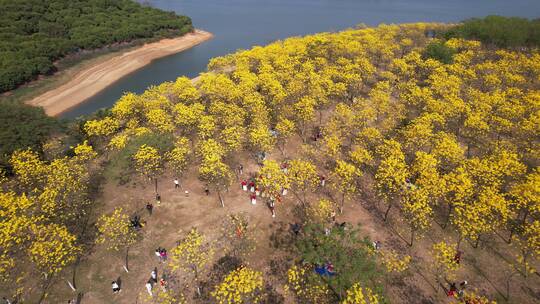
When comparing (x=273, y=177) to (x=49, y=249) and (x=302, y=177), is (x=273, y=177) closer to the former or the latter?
(x=302, y=177)

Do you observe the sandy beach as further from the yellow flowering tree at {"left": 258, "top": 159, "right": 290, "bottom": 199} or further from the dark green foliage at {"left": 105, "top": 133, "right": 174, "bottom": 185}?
the yellow flowering tree at {"left": 258, "top": 159, "right": 290, "bottom": 199}

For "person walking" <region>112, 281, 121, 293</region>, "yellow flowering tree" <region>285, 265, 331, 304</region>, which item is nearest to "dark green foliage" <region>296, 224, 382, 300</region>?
"yellow flowering tree" <region>285, 265, 331, 304</region>

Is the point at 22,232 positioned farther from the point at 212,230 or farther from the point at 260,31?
the point at 260,31

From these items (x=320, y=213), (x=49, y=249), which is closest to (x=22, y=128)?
(x=49, y=249)

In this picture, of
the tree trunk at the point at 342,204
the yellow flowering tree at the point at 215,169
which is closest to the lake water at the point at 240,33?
the yellow flowering tree at the point at 215,169

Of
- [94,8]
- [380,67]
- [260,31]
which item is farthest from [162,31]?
[380,67]
